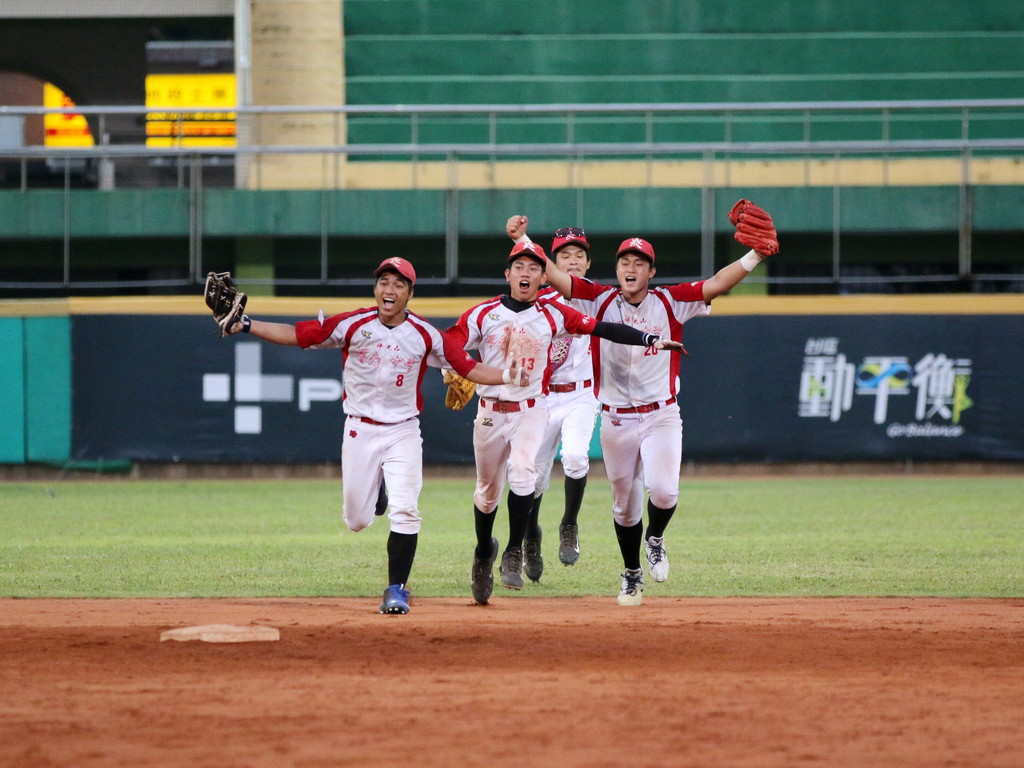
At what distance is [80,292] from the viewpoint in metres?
23.0

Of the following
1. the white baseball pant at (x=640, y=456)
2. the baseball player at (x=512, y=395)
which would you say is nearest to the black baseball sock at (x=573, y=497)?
the baseball player at (x=512, y=395)

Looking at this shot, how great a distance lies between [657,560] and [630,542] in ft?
0.73

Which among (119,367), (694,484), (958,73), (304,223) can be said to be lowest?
(694,484)

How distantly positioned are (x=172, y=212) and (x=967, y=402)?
12683 mm

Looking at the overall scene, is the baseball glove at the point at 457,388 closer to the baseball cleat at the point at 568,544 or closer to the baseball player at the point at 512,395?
the baseball player at the point at 512,395

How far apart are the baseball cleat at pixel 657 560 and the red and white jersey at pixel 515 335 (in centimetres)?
115

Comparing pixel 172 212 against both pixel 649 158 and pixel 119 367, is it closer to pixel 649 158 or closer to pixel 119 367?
pixel 119 367

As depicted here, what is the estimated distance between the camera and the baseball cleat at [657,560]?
317 inches

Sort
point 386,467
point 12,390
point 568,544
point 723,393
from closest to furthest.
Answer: point 386,467
point 568,544
point 12,390
point 723,393

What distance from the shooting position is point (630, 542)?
8008mm

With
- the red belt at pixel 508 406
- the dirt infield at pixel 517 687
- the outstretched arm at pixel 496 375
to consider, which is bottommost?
the dirt infield at pixel 517 687

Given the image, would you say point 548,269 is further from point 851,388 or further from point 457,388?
point 851,388

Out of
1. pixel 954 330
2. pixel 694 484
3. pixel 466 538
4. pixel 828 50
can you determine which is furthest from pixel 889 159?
pixel 466 538

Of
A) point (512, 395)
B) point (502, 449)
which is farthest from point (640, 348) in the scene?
point (502, 449)
